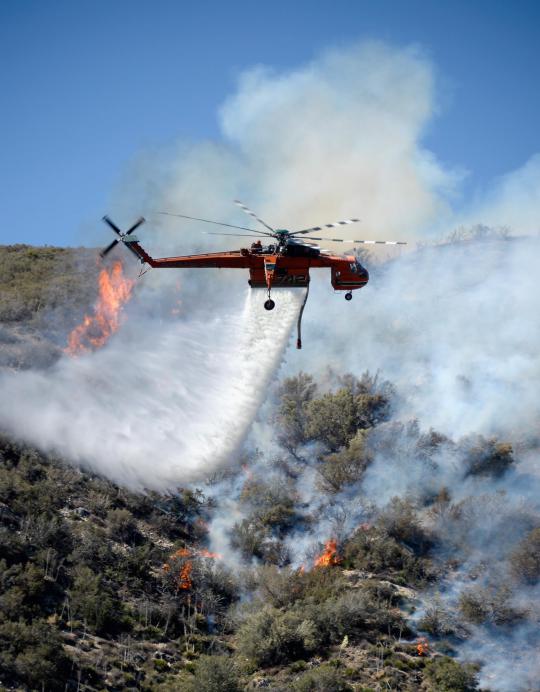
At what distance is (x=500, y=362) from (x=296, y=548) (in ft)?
75.7

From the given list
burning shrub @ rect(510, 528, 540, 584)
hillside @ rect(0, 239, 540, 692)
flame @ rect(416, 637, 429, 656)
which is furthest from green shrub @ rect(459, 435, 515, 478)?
flame @ rect(416, 637, 429, 656)

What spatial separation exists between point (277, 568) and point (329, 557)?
2.95 metres

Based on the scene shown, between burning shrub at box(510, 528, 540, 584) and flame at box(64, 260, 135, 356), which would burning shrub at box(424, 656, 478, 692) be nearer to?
burning shrub at box(510, 528, 540, 584)

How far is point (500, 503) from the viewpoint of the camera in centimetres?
5384

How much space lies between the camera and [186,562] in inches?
2016

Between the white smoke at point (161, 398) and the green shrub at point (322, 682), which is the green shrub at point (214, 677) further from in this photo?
the white smoke at point (161, 398)

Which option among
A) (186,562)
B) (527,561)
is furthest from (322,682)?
(527,561)

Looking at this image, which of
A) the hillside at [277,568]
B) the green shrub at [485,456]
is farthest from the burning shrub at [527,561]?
the green shrub at [485,456]

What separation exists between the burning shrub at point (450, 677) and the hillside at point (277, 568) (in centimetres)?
7

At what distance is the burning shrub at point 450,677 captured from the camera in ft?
140

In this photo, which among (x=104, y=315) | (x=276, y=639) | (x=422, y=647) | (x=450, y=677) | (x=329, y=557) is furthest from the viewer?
(x=104, y=315)

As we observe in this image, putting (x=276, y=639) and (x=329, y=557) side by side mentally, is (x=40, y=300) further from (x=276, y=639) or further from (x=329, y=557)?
(x=276, y=639)

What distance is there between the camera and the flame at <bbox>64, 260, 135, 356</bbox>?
66750mm

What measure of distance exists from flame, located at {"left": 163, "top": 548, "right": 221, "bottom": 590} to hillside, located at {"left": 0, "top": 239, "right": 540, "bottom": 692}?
4.3 inches
